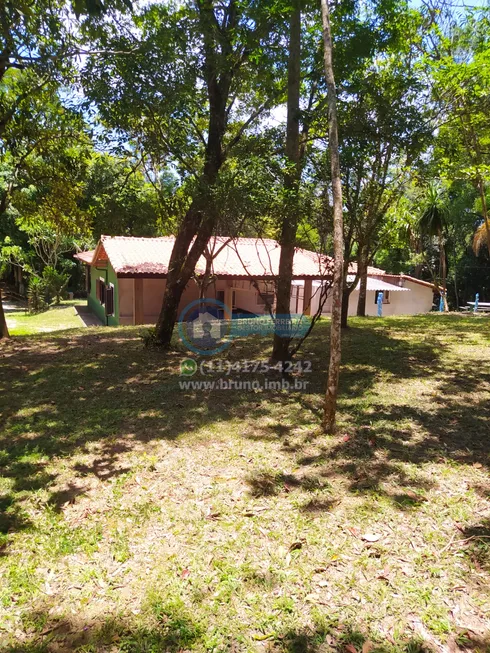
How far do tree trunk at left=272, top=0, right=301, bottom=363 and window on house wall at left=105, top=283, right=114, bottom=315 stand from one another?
41.8 ft

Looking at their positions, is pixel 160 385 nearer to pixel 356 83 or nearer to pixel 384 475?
pixel 384 475

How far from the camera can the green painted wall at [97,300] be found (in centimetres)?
1759

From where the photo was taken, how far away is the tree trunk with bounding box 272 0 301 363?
5699 millimetres

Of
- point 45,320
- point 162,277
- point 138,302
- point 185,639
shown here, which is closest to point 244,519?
point 185,639

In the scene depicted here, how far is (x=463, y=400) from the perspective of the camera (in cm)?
590

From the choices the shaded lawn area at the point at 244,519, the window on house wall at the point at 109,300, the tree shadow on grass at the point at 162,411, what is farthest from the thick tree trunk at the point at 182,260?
the window on house wall at the point at 109,300

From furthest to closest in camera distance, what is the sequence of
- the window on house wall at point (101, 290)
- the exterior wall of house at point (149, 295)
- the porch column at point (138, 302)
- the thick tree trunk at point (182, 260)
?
1. the window on house wall at point (101, 290)
2. the exterior wall of house at point (149, 295)
3. the porch column at point (138, 302)
4. the thick tree trunk at point (182, 260)

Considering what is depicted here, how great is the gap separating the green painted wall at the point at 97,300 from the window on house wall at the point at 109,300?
23 centimetres

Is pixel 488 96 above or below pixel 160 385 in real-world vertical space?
above

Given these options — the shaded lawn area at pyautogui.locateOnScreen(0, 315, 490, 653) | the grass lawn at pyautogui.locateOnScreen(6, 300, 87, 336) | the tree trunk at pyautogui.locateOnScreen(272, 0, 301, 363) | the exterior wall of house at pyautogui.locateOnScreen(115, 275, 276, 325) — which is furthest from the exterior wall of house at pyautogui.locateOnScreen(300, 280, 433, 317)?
the shaded lawn area at pyautogui.locateOnScreen(0, 315, 490, 653)

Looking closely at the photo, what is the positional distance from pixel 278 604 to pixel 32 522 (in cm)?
220

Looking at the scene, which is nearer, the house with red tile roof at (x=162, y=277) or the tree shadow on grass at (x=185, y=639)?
the tree shadow on grass at (x=185, y=639)

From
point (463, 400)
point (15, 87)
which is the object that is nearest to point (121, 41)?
point (15, 87)

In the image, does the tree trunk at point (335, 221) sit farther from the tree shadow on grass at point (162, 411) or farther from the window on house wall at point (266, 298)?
the window on house wall at point (266, 298)
